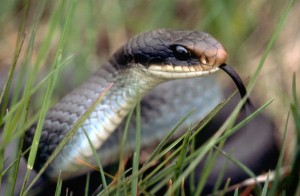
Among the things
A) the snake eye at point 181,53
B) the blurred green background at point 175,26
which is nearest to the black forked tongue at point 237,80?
the snake eye at point 181,53

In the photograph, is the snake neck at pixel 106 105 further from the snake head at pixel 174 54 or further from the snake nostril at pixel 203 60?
the snake nostril at pixel 203 60

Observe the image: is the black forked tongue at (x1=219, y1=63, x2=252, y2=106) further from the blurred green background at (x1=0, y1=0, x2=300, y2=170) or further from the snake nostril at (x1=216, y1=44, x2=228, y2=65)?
the blurred green background at (x1=0, y1=0, x2=300, y2=170)

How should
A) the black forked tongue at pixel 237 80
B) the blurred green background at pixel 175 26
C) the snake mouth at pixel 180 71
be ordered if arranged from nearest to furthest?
1. the black forked tongue at pixel 237 80
2. the snake mouth at pixel 180 71
3. the blurred green background at pixel 175 26

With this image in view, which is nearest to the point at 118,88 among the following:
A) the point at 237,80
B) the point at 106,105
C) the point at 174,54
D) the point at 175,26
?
the point at 106,105

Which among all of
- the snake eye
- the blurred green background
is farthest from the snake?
the blurred green background

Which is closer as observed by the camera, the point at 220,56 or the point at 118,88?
the point at 220,56

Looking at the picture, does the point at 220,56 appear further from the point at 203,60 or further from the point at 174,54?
the point at 174,54
